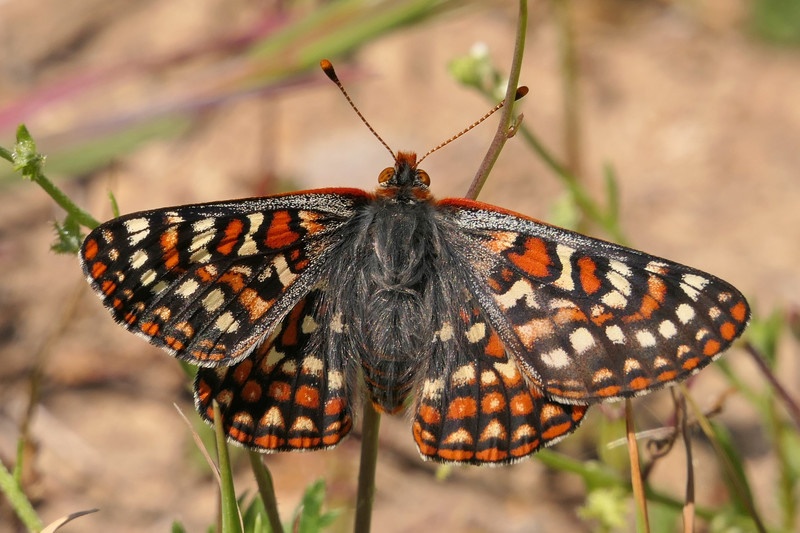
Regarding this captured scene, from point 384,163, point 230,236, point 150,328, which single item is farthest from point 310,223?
point 384,163

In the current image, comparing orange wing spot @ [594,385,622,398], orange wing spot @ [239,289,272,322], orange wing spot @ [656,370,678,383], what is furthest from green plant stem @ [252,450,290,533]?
orange wing spot @ [656,370,678,383]

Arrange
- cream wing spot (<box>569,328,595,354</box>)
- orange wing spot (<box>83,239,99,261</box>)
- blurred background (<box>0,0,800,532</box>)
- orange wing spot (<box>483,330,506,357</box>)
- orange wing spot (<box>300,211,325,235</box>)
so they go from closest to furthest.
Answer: orange wing spot (<box>83,239,99,261</box>)
cream wing spot (<box>569,328,595,354</box>)
orange wing spot (<box>483,330,506,357</box>)
orange wing spot (<box>300,211,325,235</box>)
blurred background (<box>0,0,800,532</box>)

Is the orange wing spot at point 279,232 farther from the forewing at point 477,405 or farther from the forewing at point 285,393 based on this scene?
the forewing at point 477,405

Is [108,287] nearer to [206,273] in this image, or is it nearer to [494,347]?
[206,273]

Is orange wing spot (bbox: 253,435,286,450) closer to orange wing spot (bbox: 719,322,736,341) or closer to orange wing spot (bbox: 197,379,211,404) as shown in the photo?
orange wing spot (bbox: 197,379,211,404)

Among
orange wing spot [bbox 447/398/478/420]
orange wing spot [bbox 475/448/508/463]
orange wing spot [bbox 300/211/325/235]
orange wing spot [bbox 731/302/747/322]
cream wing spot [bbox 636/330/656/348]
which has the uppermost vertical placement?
orange wing spot [bbox 300/211/325/235]
